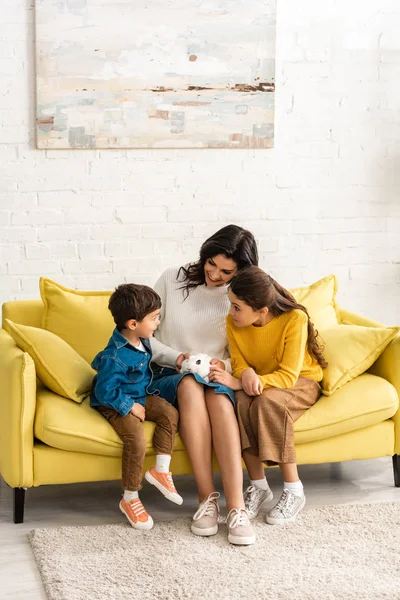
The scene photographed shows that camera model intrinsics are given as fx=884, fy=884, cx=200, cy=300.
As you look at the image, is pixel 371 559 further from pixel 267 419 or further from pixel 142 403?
pixel 142 403

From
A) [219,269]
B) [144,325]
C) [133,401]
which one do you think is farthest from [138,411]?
[219,269]

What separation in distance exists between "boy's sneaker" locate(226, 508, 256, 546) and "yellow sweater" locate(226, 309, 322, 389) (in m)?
0.45

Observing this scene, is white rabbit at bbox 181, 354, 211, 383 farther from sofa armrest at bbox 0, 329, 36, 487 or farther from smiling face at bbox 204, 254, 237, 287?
sofa armrest at bbox 0, 329, 36, 487

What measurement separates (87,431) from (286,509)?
0.70 meters

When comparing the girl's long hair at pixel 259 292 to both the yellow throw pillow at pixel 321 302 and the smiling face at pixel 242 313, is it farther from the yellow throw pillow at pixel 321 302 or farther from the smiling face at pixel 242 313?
the yellow throw pillow at pixel 321 302

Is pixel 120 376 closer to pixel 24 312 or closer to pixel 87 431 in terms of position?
pixel 87 431

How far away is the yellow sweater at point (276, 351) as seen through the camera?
299 centimetres

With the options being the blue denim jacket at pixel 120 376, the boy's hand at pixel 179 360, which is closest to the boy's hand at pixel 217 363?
the boy's hand at pixel 179 360

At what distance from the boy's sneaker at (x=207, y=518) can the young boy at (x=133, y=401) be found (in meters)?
0.08

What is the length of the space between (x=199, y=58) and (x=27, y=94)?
76cm

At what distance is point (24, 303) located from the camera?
3.43m

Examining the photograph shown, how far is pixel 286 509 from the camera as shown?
2.91 metres

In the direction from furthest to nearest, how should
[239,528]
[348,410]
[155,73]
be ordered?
[155,73]
[348,410]
[239,528]

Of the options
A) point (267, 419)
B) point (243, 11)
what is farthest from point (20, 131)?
point (267, 419)
